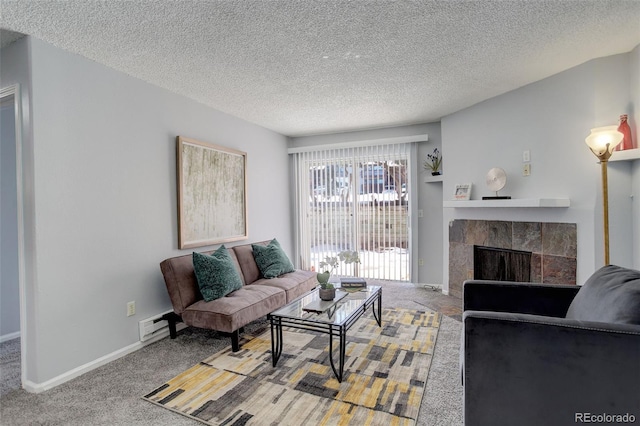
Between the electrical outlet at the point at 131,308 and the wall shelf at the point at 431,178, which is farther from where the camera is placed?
the wall shelf at the point at 431,178

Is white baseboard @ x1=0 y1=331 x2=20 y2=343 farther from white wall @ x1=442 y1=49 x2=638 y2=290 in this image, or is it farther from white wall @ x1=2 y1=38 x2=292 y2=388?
white wall @ x1=442 y1=49 x2=638 y2=290

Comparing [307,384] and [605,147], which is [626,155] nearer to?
[605,147]

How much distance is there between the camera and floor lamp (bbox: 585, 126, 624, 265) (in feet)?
7.88

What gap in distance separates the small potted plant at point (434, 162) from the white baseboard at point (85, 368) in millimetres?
3867

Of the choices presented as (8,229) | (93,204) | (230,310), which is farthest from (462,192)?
(8,229)

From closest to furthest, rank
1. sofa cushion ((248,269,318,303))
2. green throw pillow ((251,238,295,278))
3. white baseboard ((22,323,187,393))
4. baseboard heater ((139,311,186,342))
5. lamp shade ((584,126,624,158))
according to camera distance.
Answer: white baseboard ((22,323,187,393)) < lamp shade ((584,126,624,158)) < baseboard heater ((139,311,186,342)) < sofa cushion ((248,269,318,303)) < green throw pillow ((251,238,295,278))

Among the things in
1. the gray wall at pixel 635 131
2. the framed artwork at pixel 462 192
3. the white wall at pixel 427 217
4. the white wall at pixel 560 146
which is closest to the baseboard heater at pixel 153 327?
the white wall at pixel 427 217

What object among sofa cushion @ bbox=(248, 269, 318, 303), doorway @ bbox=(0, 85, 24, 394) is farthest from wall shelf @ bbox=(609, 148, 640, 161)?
doorway @ bbox=(0, 85, 24, 394)

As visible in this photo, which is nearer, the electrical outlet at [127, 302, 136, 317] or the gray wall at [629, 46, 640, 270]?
the gray wall at [629, 46, 640, 270]

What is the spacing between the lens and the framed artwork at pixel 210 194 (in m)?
3.24

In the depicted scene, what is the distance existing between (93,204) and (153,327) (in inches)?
48.0

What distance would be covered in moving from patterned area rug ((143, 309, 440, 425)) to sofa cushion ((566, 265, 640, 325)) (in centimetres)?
106

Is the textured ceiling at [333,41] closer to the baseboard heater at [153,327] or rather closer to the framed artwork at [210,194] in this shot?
the framed artwork at [210,194]

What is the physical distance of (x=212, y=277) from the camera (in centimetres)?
288
